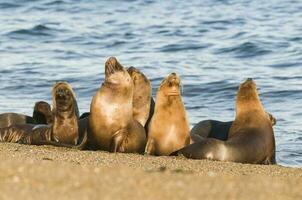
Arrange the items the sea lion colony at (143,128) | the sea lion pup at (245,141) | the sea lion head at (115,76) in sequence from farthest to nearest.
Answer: the sea lion head at (115,76), the sea lion colony at (143,128), the sea lion pup at (245,141)

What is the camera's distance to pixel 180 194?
673 centimetres

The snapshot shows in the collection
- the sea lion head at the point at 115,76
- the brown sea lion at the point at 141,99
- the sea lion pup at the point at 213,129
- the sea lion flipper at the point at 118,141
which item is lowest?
the sea lion pup at the point at 213,129

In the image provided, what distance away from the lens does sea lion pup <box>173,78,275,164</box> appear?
10672 mm

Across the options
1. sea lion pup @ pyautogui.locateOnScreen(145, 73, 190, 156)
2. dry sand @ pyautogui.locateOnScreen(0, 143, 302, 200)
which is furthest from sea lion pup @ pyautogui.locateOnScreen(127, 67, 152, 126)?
dry sand @ pyautogui.locateOnScreen(0, 143, 302, 200)

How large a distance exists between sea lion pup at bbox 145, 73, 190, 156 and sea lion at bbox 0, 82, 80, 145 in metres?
0.94

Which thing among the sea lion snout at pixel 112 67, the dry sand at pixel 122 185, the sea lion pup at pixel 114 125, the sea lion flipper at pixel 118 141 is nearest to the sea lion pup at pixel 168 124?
the sea lion pup at pixel 114 125

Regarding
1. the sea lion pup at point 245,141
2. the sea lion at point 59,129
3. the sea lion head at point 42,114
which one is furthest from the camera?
the sea lion head at point 42,114

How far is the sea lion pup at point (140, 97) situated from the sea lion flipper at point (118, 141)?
0.87 metres

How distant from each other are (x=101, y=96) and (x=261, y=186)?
415 centimetres

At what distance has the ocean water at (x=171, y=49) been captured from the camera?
53.7 ft

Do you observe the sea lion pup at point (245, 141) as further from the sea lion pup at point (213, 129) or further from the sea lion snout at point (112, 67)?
the sea lion snout at point (112, 67)

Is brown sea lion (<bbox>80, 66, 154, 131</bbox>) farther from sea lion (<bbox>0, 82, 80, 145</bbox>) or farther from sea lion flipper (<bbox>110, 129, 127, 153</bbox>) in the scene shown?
sea lion flipper (<bbox>110, 129, 127, 153</bbox>)

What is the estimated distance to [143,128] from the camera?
37.2 feet

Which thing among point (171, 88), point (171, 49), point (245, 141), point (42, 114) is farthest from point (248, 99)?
point (171, 49)
